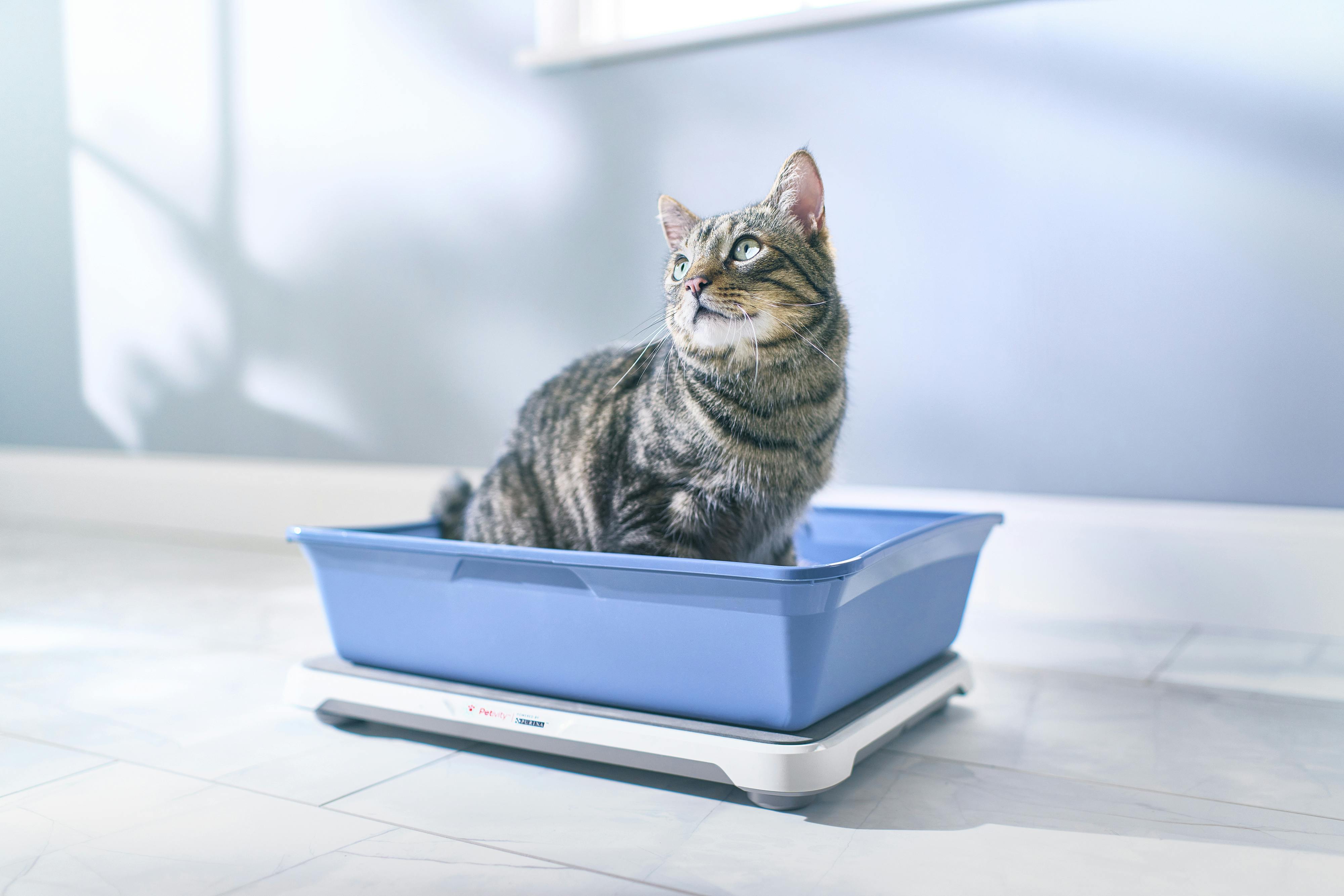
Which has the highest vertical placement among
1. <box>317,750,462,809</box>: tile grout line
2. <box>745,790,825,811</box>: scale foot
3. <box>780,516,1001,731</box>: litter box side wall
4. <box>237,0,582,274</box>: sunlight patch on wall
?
<box>237,0,582,274</box>: sunlight patch on wall

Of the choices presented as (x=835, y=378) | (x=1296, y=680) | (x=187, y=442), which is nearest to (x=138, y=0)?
(x=187, y=442)

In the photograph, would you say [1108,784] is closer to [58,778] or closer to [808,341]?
[808,341]

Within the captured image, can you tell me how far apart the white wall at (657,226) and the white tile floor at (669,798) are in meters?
0.54

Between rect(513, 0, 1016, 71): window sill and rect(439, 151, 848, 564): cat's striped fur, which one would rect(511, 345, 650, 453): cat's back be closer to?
rect(439, 151, 848, 564): cat's striped fur

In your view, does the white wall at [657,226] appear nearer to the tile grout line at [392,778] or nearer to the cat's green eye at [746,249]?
the cat's green eye at [746,249]

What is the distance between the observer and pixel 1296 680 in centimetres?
140

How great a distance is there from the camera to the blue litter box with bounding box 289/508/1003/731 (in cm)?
91

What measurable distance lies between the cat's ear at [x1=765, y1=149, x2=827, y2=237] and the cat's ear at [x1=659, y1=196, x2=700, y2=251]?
0.42 feet

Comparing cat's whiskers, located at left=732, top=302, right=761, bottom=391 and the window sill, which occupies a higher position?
the window sill

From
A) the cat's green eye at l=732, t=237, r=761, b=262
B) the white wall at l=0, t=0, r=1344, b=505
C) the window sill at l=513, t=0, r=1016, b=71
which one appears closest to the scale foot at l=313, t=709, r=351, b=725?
the cat's green eye at l=732, t=237, r=761, b=262

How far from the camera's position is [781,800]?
936 mm

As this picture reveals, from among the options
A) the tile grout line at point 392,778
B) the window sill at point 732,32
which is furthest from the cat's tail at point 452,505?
the window sill at point 732,32

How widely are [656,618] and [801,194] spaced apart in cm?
50

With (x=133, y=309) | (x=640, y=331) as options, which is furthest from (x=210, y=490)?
(x=640, y=331)
